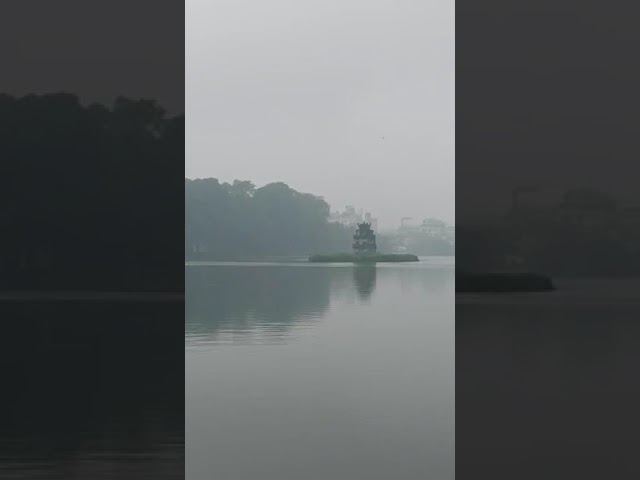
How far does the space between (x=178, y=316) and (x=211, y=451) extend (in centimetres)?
1118

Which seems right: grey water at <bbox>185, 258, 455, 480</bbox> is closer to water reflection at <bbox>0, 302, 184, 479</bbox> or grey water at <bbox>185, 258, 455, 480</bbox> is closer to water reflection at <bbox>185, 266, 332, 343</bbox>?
water reflection at <bbox>185, 266, 332, 343</bbox>

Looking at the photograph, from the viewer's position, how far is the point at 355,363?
38.2ft

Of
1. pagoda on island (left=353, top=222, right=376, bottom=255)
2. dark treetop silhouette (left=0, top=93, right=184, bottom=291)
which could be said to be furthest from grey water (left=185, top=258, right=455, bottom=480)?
pagoda on island (left=353, top=222, right=376, bottom=255)

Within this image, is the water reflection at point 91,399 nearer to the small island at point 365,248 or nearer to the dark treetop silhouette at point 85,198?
the dark treetop silhouette at point 85,198

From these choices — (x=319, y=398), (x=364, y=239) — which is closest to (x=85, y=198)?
(x=319, y=398)

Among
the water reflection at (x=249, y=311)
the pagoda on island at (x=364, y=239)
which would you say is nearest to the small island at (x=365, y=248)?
the pagoda on island at (x=364, y=239)

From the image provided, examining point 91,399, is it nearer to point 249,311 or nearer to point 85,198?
point 85,198

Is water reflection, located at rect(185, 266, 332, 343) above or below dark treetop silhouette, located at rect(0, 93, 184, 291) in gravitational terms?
below

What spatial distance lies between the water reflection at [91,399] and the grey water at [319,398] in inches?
12.0

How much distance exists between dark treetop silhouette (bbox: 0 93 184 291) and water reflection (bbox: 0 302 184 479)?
1.12m

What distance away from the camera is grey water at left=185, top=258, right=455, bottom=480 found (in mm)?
5953

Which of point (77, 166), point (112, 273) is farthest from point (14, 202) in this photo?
point (112, 273)

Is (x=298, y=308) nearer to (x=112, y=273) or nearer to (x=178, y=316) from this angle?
(x=178, y=316)

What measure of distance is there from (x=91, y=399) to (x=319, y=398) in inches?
94.6
